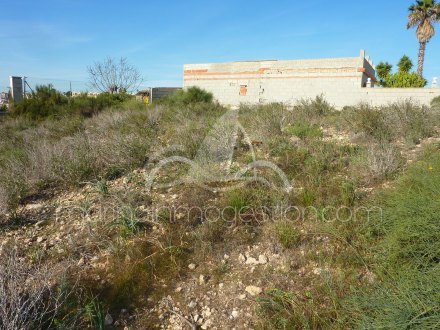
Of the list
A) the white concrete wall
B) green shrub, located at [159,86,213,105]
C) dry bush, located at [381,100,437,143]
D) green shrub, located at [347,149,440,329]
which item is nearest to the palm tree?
the white concrete wall

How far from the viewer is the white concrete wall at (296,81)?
16.2m

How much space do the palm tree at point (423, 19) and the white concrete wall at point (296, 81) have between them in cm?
514

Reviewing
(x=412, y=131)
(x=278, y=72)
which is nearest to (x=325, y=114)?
(x=412, y=131)

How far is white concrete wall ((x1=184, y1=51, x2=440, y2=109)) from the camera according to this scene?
53.1 feet

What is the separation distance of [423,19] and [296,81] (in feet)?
34.6

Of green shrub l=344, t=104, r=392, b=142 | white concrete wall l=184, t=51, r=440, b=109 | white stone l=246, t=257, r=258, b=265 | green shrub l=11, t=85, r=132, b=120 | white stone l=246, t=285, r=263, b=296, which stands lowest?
white stone l=246, t=285, r=263, b=296

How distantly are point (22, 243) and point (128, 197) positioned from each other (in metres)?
1.04

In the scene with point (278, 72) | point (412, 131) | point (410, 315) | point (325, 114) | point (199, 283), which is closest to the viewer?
point (410, 315)

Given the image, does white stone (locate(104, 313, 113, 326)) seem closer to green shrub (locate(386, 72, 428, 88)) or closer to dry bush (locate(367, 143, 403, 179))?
dry bush (locate(367, 143, 403, 179))

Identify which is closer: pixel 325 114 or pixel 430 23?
pixel 325 114

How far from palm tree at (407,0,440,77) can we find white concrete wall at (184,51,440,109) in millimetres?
5135

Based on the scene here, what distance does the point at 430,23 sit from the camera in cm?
2077

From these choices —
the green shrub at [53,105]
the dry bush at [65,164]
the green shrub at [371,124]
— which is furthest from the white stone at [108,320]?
the green shrub at [53,105]

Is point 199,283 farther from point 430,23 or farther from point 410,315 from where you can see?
point 430,23
